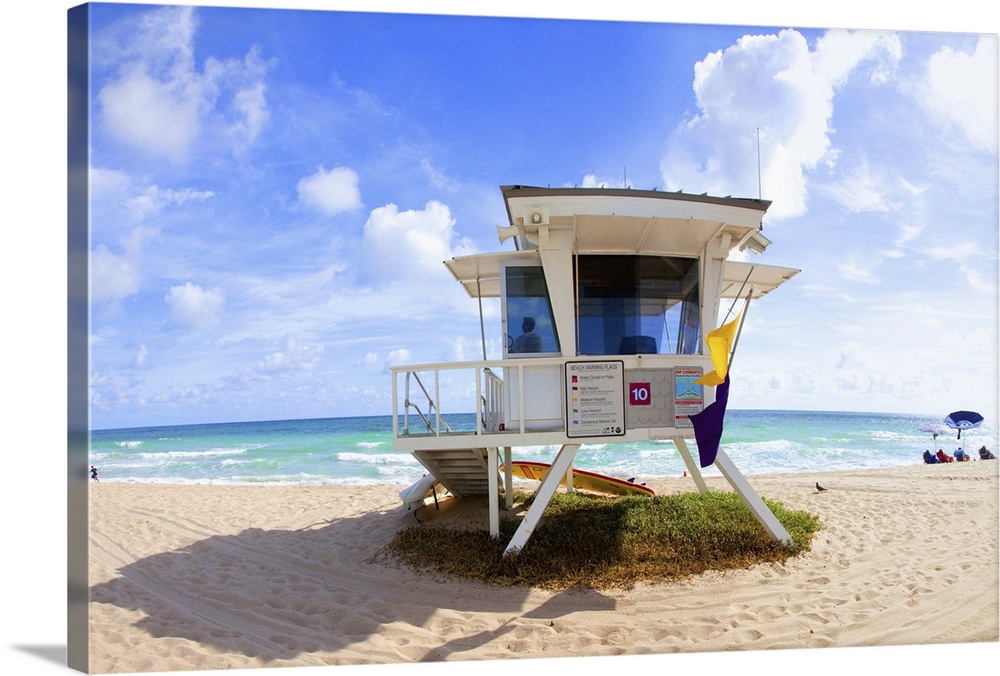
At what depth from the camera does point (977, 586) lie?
6.80m

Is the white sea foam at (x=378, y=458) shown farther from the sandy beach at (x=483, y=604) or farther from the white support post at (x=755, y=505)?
the white support post at (x=755, y=505)

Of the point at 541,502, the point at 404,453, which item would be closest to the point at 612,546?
the point at 541,502

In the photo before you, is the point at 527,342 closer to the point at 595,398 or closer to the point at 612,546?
the point at 595,398

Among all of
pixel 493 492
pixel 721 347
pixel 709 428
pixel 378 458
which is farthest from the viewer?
pixel 378 458

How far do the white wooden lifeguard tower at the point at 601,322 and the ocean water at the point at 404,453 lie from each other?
629 inches

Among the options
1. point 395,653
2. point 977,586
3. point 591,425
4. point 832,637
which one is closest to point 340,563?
point 395,653

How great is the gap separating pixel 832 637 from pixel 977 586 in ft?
6.62

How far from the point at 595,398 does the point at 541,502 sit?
3.82ft

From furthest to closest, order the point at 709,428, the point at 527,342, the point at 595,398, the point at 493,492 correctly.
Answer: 1. the point at 493,492
2. the point at 527,342
3. the point at 595,398
4. the point at 709,428

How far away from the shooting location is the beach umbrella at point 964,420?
24.5m

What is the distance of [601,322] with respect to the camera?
24.2ft

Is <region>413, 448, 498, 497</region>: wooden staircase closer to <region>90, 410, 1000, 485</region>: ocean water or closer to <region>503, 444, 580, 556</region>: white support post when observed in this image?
<region>503, 444, 580, 556</region>: white support post

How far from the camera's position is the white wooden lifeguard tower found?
693 cm

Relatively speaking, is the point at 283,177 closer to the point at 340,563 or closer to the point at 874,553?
the point at 340,563
